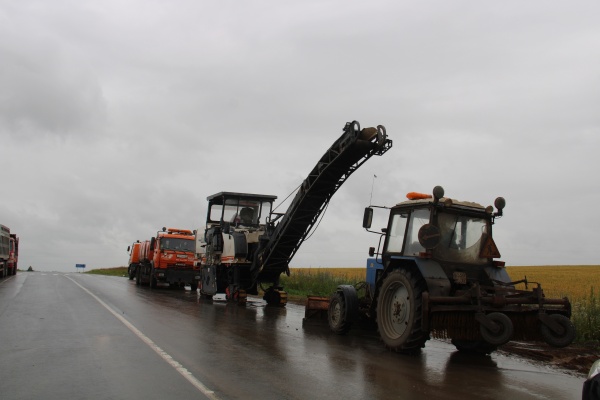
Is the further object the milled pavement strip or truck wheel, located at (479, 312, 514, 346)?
truck wheel, located at (479, 312, 514, 346)

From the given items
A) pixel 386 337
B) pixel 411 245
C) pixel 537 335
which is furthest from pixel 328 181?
pixel 537 335

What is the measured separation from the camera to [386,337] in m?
9.70

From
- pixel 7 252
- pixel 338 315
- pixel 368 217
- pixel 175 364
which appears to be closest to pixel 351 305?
pixel 338 315

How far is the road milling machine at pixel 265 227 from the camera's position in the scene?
42.9 ft

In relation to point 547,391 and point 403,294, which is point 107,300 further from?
point 547,391

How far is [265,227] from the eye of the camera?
18.2 m

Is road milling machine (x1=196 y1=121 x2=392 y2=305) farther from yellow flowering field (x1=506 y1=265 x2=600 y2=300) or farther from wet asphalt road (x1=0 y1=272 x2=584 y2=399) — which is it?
yellow flowering field (x1=506 y1=265 x2=600 y2=300)

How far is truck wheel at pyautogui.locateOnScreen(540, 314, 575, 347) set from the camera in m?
8.36

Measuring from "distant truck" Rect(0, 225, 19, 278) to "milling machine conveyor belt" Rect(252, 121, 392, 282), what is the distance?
2125cm

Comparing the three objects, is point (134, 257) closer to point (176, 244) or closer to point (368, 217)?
point (176, 244)

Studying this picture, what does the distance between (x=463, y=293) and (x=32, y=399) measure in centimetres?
617

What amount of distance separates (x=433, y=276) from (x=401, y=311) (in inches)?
38.0

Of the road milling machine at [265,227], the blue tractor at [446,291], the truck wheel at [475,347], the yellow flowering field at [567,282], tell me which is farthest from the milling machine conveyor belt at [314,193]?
the yellow flowering field at [567,282]

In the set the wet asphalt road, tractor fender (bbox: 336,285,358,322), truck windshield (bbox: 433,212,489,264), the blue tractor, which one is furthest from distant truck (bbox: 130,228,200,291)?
truck windshield (bbox: 433,212,489,264)
